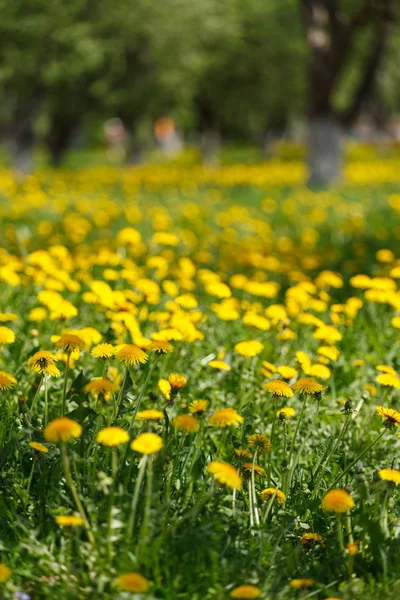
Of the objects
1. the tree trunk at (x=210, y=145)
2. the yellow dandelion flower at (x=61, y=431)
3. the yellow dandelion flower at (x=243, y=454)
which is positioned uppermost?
the yellow dandelion flower at (x=61, y=431)

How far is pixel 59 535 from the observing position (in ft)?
6.18

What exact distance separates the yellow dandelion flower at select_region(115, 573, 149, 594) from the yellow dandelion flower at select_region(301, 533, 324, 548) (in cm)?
58

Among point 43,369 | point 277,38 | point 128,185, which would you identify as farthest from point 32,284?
point 277,38

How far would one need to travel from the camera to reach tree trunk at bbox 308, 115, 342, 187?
1327cm

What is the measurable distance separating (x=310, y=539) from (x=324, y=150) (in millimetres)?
11984

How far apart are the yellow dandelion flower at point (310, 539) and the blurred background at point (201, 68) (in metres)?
11.5

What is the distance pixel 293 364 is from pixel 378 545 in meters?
1.48

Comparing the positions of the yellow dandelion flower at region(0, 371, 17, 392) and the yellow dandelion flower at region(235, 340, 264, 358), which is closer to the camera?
the yellow dandelion flower at region(0, 371, 17, 392)

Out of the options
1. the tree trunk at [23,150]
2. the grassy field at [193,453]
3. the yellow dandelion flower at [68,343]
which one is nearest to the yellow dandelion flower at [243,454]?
the grassy field at [193,453]

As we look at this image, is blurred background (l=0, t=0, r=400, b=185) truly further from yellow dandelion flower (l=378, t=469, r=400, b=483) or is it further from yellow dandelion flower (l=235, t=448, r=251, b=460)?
yellow dandelion flower (l=378, t=469, r=400, b=483)

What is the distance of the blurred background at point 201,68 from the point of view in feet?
41.3

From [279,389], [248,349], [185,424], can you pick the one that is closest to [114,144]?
[248,349]

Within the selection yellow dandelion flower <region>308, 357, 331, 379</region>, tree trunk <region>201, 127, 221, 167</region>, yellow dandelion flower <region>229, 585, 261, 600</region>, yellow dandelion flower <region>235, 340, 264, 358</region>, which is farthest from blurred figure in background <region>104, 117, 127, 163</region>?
yellow dandelion flower <region>229, 585, 261, 600</region>

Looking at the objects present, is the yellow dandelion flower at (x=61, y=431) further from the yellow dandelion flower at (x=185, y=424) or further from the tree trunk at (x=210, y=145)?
the tree trunk at (x=210, y=145)
